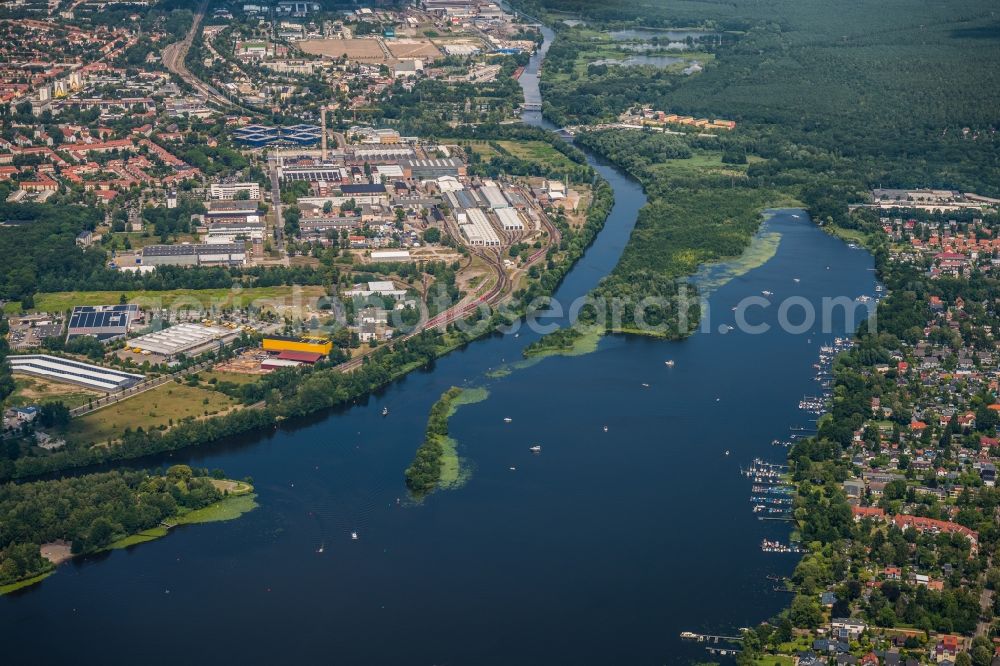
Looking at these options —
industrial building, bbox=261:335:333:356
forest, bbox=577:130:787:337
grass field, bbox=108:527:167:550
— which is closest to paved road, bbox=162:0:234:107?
forest, bbox=577:130:787:337

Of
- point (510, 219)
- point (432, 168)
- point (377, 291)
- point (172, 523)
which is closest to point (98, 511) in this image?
point (172, 523)

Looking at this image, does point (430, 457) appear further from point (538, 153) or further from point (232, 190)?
point (538, 153)

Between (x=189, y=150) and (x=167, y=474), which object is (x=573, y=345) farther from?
(x=189, y=150)

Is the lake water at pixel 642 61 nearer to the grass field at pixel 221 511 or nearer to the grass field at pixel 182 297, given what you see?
the grass field at pixel 182 297

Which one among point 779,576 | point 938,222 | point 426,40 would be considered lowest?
point 779,576

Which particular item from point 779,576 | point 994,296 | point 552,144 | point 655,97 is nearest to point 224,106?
point 552,144

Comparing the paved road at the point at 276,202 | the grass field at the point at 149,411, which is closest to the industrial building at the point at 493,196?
the paved road at the point at 276,202
